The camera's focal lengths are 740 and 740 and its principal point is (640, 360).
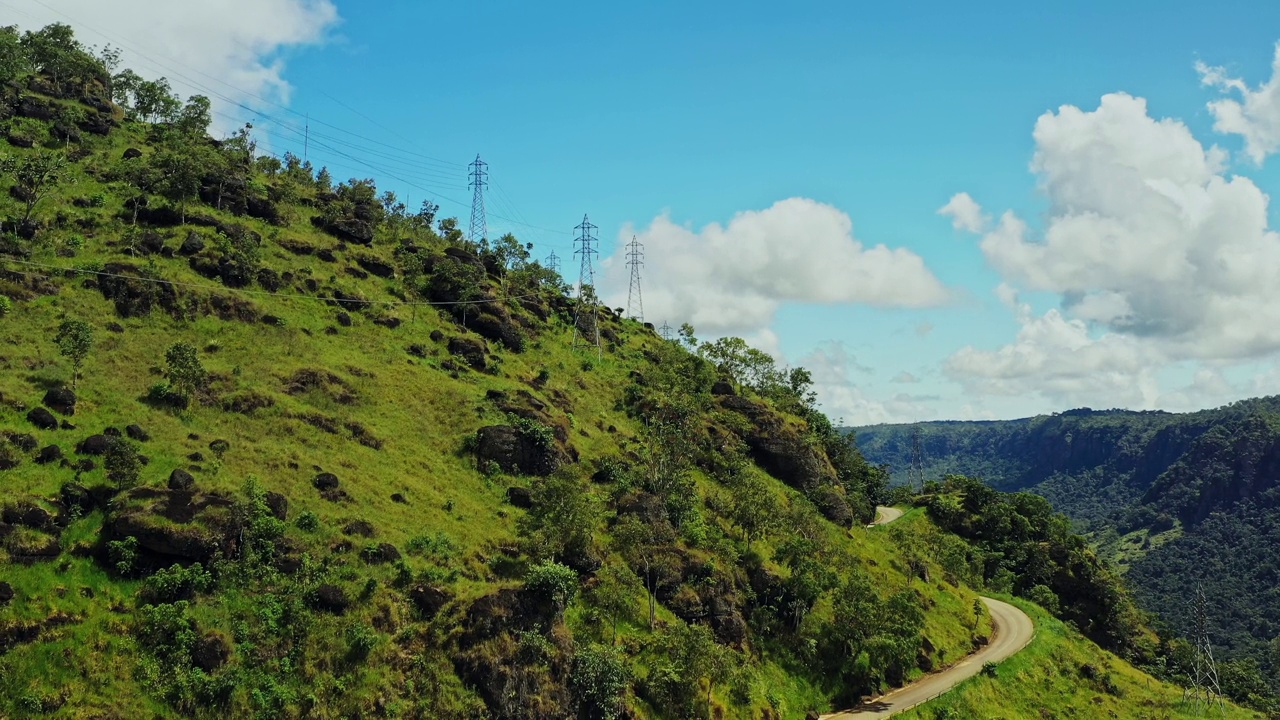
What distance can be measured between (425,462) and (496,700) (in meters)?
33.3

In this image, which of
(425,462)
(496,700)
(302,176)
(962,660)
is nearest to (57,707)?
(496,700)

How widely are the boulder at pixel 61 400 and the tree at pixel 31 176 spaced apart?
45464 mm

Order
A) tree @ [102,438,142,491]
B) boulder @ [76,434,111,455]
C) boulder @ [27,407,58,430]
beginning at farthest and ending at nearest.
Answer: boulder @ [27,407,58,430], boulder @ [76,434,111,455], tree @ [102,438,142,491]

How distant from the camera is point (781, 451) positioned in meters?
129

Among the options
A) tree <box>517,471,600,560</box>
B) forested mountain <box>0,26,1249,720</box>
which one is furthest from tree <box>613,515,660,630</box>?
tree <box>517,471,600,560</box>

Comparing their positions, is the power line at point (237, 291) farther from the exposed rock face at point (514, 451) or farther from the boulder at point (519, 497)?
the boulder at point (519, 497)

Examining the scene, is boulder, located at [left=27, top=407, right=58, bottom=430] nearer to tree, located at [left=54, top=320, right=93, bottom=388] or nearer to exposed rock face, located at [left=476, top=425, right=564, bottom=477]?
tree, located at [left=54, top=320, right=93, bottom=388]

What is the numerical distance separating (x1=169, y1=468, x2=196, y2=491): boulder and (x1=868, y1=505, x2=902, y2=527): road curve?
→ 125891 mm

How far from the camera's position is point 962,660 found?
92.7 metres

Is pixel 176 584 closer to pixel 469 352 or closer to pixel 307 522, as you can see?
pixel 307 522

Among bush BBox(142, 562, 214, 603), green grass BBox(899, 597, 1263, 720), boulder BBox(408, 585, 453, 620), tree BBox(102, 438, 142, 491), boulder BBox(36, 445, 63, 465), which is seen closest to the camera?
bush BBox(142, 562, 214, 603)

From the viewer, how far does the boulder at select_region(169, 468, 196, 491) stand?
55.8 meters

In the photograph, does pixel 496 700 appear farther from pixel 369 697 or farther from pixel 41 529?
pixel 41 529

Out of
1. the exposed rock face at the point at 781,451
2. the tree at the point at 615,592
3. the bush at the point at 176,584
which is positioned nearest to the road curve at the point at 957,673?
the tree at the point at 615,592
